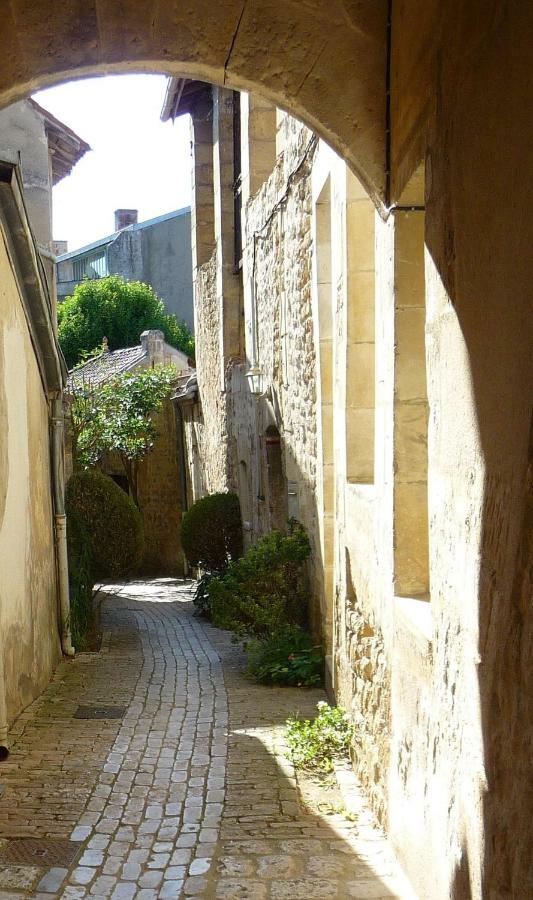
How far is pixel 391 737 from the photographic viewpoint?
4000mm

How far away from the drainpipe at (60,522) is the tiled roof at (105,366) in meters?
8.23

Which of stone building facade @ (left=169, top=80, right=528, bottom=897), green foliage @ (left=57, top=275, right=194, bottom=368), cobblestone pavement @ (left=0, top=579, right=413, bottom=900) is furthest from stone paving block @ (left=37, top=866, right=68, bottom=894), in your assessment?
green foliage @ (left=57, top=275, right=194, bottom=368)

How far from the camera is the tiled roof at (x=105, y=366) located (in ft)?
60.0

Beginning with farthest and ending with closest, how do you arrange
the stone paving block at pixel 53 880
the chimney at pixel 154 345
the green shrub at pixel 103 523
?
the chimney at pixel 154 345
the green shrub at pixel 103 523
the stone paving block at pixel 53 880

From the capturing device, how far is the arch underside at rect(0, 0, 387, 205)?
11.7 feet

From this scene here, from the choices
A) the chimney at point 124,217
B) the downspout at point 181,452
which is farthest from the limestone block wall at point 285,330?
the chimney at point 124,217

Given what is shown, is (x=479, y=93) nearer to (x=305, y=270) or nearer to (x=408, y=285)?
(x=408, y=285)

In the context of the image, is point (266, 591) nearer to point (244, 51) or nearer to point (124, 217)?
point (244, 51)

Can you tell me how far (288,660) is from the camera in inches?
287

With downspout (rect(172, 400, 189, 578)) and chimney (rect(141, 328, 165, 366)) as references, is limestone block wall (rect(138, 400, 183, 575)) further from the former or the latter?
chimney (rect(141, 328, 165, 366))

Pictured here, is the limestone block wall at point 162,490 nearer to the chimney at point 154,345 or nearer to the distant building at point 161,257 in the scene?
the chimney at point 154,345

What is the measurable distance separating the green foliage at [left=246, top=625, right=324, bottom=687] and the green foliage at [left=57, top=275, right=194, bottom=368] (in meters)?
20.3

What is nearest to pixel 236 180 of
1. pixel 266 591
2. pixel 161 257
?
pixel 266 591

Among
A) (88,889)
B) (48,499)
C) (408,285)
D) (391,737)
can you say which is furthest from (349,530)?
(48,499)
